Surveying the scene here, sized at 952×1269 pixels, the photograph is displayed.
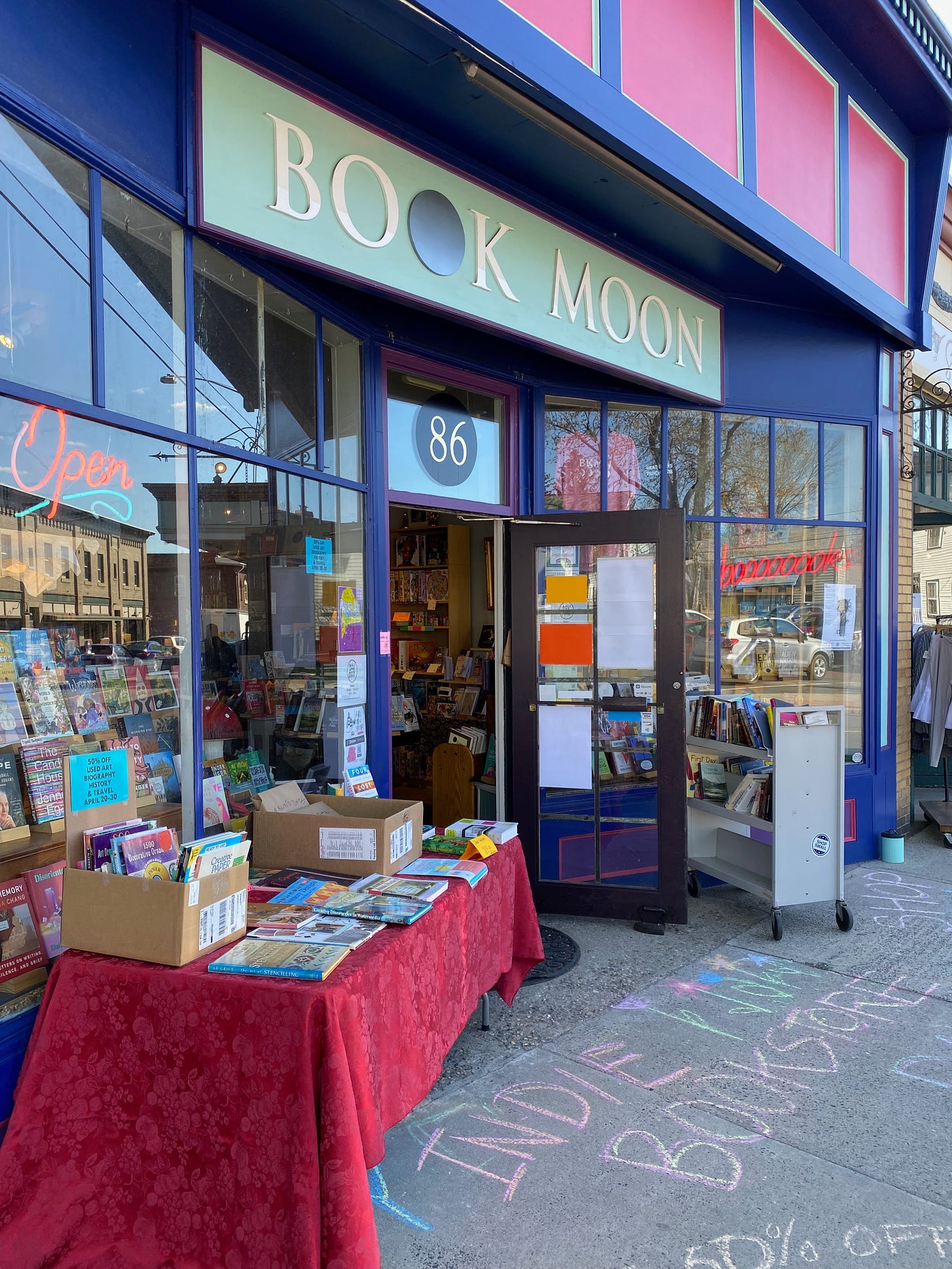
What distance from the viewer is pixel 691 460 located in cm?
597

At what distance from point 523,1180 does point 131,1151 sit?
1.22 metres

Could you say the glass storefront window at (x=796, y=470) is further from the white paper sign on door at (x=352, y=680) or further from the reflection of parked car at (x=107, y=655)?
the reflection of parked car at (x=107, y=655)

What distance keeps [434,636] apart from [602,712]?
2648mm

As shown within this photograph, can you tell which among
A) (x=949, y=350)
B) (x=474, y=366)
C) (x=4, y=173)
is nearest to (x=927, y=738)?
(x=949, y=350)

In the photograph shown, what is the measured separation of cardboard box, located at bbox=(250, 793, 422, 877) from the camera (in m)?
2.98

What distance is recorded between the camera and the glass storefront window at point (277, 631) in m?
3.29

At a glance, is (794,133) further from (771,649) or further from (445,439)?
(771,649)

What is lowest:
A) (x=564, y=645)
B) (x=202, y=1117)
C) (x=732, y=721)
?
(x=202, y=1117)

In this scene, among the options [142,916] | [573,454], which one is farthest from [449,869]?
[573,454]

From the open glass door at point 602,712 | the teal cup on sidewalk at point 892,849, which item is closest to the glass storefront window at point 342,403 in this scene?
the open glass door at point 602,712

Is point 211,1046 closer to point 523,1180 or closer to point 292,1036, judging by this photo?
point 292,1036

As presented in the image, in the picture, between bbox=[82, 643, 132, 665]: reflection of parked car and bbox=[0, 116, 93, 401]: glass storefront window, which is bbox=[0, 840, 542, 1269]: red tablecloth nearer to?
bbox=[82, 643, 132, 665]: reflection of parked car

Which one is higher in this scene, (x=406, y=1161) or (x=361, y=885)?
(x=361, y=885)

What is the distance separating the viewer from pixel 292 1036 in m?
2.01
